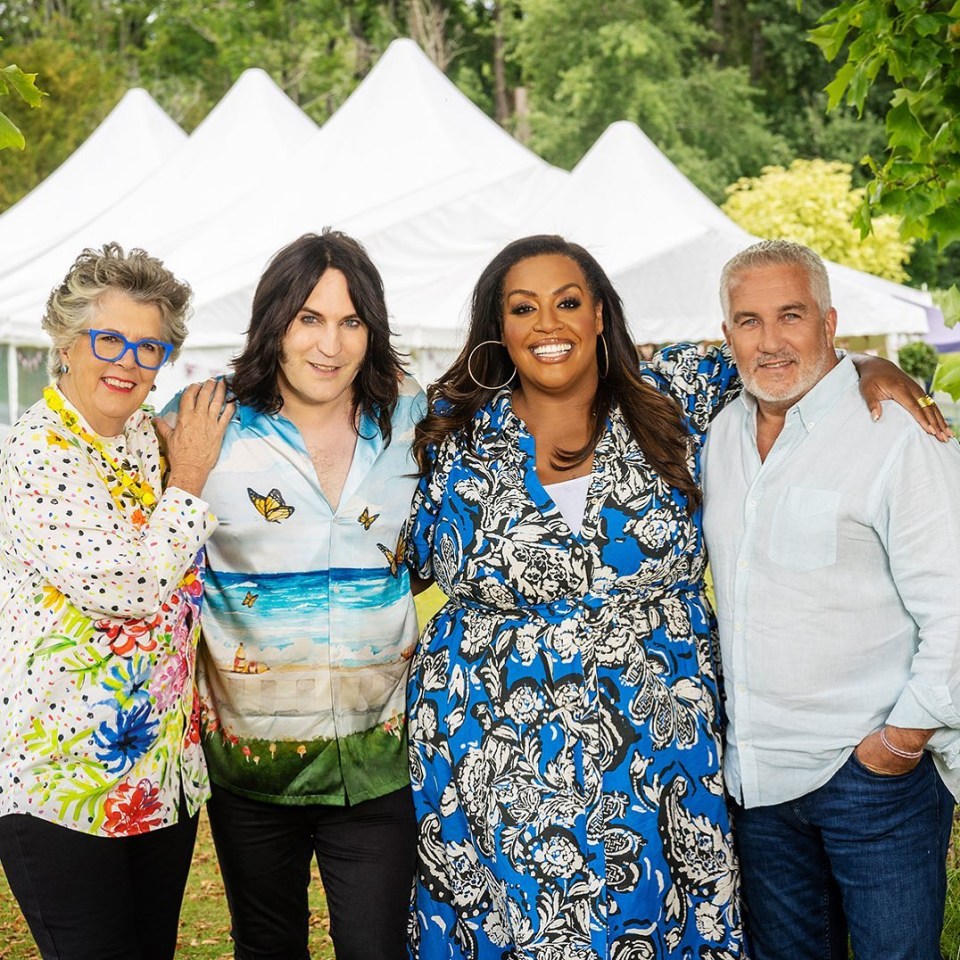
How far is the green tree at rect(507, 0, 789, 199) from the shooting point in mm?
30875

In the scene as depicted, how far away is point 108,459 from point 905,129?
223 centimetres

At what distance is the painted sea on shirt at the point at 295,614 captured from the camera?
343 centimetres

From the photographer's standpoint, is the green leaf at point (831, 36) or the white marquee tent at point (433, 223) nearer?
the green leaf at point (831, 36)

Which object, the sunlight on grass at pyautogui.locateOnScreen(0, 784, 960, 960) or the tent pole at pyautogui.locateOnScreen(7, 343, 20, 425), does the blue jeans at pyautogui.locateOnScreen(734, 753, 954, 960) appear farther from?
the tent pole at pyautogui.locateOnScreen(7, 343, 20, 425)

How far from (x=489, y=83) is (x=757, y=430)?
39.4 metres

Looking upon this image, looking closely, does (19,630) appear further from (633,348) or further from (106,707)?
(633,348)

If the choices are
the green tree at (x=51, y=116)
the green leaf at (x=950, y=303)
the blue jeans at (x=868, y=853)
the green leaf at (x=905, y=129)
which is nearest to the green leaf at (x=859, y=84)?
the green leaf at (x=905, y=129)

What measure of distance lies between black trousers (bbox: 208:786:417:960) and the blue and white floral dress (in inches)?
3.1

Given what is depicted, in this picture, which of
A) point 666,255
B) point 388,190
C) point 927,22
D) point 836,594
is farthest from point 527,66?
point 836,594

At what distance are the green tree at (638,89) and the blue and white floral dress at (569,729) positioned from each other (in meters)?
28.3

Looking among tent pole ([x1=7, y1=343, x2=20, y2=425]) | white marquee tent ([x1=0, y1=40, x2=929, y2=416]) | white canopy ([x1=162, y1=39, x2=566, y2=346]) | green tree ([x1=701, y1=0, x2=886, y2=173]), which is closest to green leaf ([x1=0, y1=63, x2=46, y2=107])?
white marquee tent ([x1=0, y1=40, x2=929, y2=416])

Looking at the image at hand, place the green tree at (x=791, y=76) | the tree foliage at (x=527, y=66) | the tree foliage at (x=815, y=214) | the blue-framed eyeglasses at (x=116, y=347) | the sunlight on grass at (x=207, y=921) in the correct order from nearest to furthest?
1. the blue-framed eyeglasses at (x=116, y=347)
2. the sunlight on grass at (x=207, y=921)
3. the tree foliage at (x=815, y=214)
4. the tree foliage at (x=527, y=66)
5. the green tree at (x=791, y=76)

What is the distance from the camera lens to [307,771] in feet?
11.3

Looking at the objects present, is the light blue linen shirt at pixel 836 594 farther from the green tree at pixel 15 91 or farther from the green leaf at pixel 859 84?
the green tree at pixel 15 91
